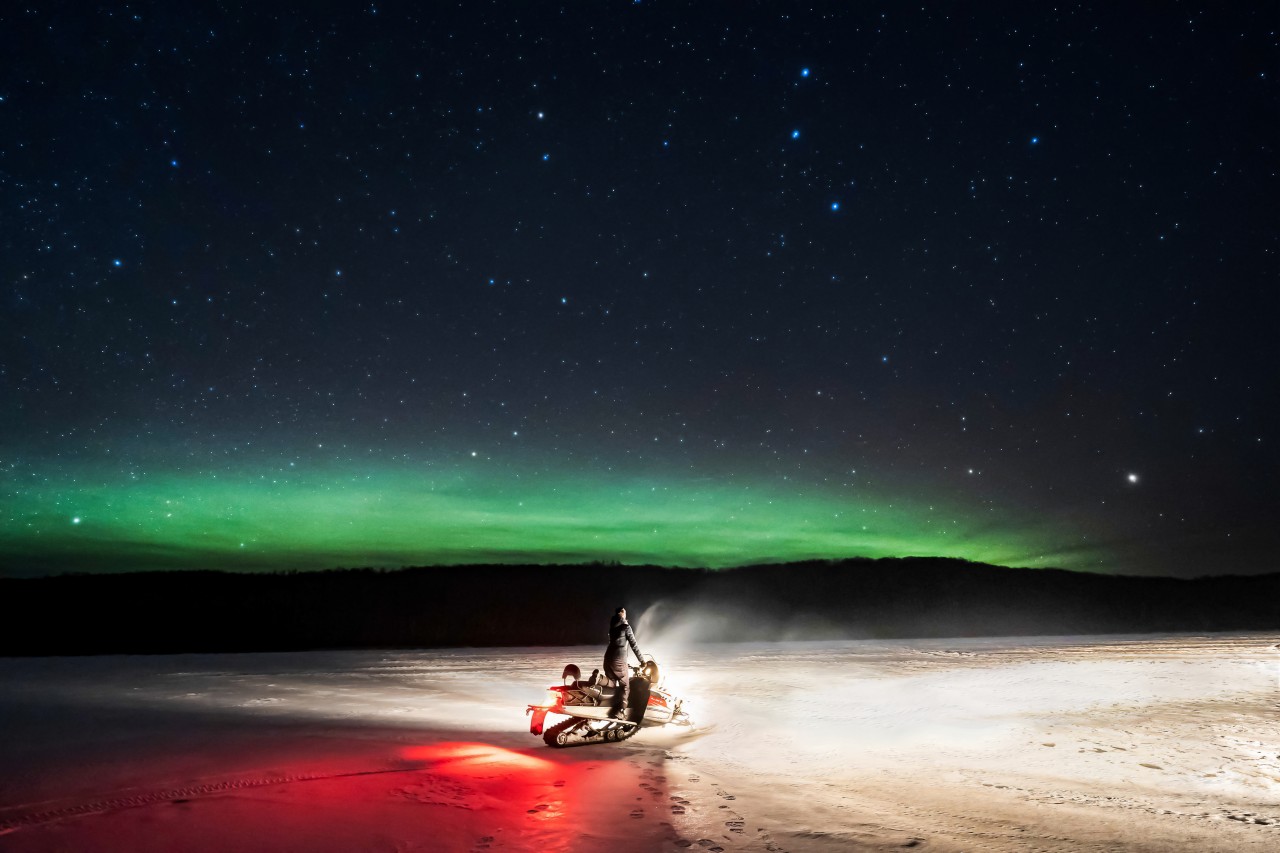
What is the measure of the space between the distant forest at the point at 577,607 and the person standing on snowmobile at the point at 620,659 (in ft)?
92.8

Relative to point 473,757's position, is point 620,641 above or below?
above

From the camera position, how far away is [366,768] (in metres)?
10.9

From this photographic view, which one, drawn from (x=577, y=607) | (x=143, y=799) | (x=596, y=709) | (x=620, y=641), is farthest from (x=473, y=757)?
(x=577, y=607)

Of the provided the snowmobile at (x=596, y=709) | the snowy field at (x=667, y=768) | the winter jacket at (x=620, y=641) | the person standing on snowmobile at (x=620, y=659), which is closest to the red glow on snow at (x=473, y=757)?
the snowy field at (x=667, y=768)

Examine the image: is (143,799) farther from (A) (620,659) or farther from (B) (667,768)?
(A) (620,659)

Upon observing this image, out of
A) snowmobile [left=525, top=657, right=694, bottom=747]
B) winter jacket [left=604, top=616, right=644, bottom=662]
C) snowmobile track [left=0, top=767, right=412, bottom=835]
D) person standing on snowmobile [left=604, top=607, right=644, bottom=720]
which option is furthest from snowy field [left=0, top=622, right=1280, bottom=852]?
winter jacket [left=604, top=616, right=644, bottom=662]

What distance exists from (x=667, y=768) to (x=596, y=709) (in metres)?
1.97

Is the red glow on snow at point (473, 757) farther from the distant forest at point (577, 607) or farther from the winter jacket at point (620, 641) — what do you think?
the distant forest at point (577, 607)

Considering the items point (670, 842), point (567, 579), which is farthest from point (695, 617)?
point (670, 842)

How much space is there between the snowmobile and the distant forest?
2767 cm

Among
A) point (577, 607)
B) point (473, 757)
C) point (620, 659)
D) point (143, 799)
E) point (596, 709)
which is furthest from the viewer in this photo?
point (577, 607)

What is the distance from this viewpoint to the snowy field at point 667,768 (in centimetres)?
792

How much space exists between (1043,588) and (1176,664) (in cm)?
8004

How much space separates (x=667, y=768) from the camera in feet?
36.2
